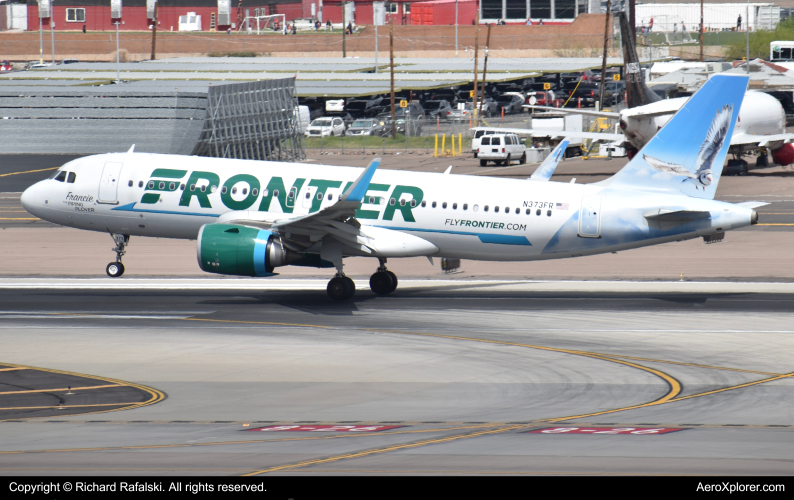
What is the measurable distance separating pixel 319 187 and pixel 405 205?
3.14 m

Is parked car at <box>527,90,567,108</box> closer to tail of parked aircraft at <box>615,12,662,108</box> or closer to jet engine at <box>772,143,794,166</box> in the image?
jet engine at <box>772,143,794,166</box>

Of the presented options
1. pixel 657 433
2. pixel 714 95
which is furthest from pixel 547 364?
pixel 714 95

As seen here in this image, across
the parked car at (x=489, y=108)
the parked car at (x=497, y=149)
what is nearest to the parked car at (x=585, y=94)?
the parked car at (x=489, y=108)

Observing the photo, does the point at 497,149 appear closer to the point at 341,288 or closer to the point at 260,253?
the point at 341,288

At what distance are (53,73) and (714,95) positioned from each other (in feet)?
328

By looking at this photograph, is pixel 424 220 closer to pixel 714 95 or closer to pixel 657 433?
pixel 714 95

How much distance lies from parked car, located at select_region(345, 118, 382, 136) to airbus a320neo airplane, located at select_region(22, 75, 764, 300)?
72.9 meters

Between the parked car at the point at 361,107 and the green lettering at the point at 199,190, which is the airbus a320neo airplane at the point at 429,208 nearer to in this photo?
the green lettering at the point at 199,190

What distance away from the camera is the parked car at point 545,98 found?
124 meters

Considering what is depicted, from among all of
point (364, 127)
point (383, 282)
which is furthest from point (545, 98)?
point (383, 282)

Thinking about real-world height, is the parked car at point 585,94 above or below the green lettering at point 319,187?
above

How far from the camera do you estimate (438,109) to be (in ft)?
413

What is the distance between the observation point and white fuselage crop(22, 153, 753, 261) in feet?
108

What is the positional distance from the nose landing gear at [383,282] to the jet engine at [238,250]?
4574 millimetres
